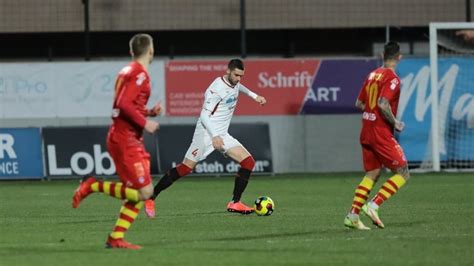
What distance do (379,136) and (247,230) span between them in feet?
5.83

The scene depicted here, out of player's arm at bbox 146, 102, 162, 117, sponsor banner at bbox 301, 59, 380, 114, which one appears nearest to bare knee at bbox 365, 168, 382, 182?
player's arm at bbox 146, 102, 162, 117

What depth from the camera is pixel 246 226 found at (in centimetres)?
1419

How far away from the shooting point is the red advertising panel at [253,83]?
25.5m

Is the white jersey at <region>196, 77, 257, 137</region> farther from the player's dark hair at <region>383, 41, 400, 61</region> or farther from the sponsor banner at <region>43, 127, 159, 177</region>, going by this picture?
the sponsor banner at <region>43, 127, 159, 177</region>

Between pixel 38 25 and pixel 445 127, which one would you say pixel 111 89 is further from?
pixel 445 127

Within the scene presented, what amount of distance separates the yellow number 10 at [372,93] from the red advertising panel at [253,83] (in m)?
11.7

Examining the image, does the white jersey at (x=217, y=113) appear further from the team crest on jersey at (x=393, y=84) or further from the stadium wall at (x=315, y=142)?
the stadium wall at (x=315, y=142)

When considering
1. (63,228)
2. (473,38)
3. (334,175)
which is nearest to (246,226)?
(63,228)

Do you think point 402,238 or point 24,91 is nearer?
point 402,238

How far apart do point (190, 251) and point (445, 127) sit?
48.4 ft

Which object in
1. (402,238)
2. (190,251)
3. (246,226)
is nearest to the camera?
(190,251)

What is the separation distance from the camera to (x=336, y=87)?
2575 cm

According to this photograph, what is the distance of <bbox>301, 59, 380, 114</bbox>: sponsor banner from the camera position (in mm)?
25703

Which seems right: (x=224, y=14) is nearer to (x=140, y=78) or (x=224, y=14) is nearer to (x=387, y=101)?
(x=387, y=101)
